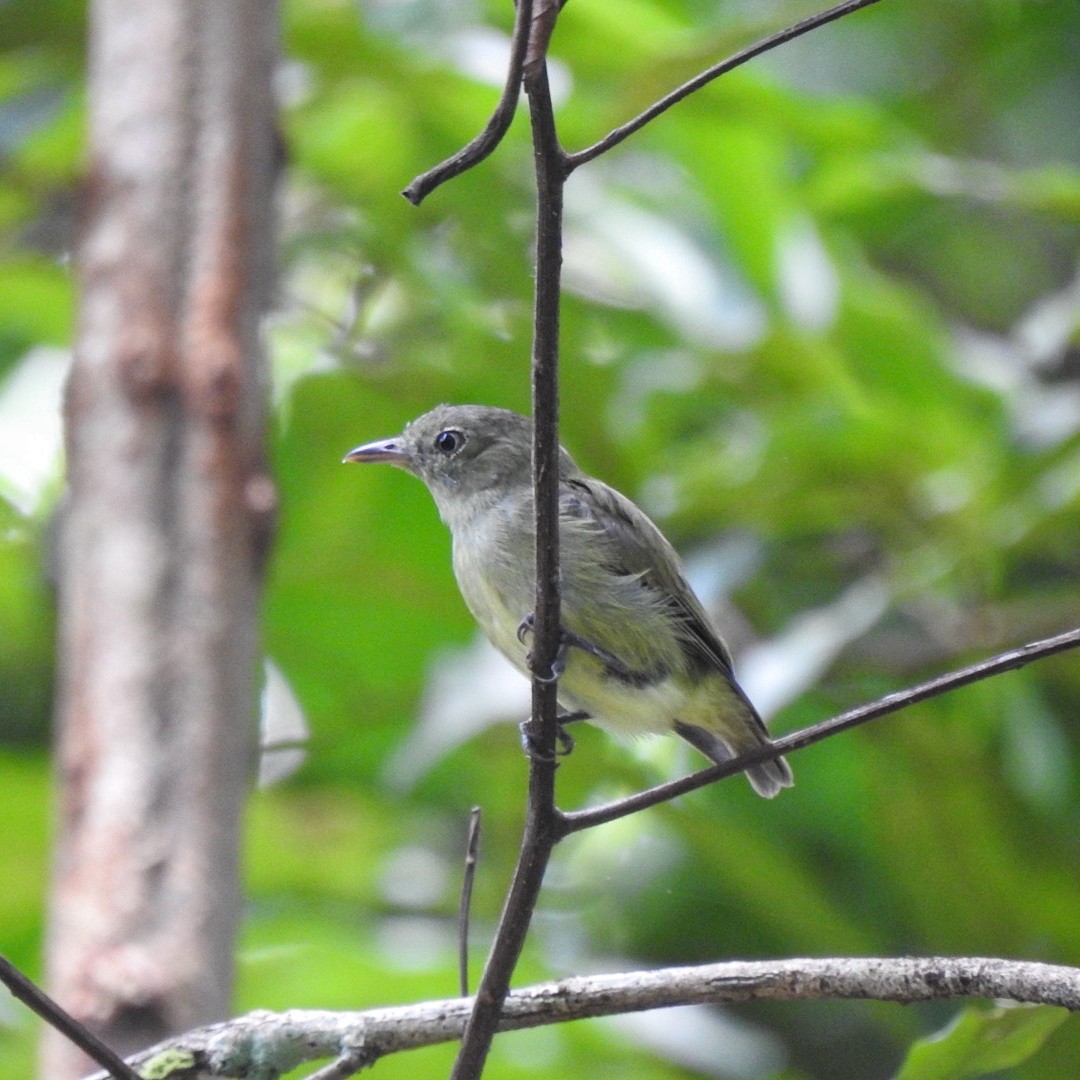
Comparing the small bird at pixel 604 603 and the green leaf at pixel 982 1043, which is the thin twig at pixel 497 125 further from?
the small bird at pixel 604 603

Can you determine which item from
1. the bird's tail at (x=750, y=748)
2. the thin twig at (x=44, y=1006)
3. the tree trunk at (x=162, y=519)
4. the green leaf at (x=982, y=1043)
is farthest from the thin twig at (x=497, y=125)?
the bird's tail at (x=750, y=748)

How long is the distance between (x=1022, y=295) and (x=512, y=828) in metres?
3.14

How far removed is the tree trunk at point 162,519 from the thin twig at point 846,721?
4.91 feet

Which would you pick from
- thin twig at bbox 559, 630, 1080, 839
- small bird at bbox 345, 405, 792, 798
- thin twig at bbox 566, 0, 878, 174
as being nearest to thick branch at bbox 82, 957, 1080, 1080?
thin twig at bbox 559, 630, 1080, 839

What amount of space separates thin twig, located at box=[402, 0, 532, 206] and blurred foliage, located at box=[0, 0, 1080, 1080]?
8.13ft

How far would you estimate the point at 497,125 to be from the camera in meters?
1.53

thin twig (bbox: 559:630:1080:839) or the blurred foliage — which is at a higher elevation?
the blurred foliage

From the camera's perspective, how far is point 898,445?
4.31 meters

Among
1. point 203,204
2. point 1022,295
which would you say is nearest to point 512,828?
point 203,204

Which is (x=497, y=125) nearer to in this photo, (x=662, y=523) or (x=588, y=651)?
(x=588, y=651)

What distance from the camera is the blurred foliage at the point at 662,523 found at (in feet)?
14.0

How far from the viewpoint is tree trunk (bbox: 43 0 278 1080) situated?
3.08 meters

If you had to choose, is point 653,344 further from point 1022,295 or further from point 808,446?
point 1022,295

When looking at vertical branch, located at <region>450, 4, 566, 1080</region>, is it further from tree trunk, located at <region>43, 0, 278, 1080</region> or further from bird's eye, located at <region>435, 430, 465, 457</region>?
bird's eye, located at <region>435, 430, 465, 457</region>
